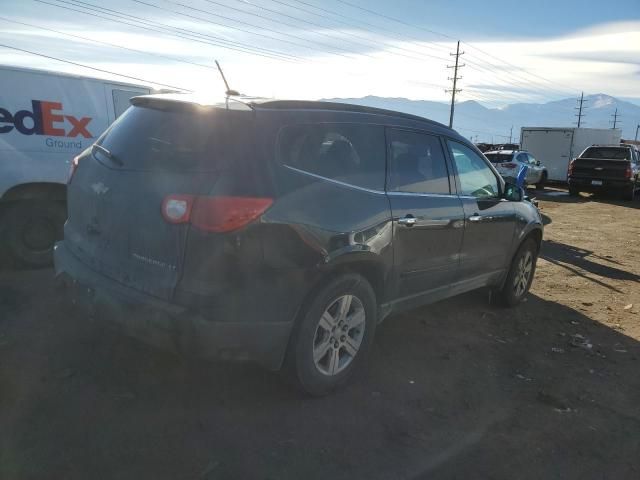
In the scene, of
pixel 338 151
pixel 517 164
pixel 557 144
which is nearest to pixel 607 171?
pixel 517 164

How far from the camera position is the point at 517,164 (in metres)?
19.5

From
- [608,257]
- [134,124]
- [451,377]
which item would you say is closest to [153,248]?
[134,124]

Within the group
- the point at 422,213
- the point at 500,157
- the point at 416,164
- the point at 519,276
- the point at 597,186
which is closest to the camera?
the point at 422,213

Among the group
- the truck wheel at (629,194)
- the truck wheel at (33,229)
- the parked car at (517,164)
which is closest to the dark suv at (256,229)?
the truck wheel at (33,229)

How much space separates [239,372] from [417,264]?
59.2 inches

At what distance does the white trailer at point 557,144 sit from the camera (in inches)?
932

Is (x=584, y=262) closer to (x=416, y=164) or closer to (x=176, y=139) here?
(x=416, y=164)

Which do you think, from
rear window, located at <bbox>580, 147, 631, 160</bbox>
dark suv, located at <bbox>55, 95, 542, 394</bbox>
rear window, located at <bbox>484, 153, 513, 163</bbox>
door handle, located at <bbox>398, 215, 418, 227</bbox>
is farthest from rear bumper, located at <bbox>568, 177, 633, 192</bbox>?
door handle, located at <bbox>398, 215, 418, 227</bbox>

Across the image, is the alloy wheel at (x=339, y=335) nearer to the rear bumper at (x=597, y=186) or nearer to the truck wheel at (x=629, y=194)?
the rear bumper at (x=597, y=186)

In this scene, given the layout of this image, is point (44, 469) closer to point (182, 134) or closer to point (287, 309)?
point (287, 309)

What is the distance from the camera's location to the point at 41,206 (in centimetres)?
521

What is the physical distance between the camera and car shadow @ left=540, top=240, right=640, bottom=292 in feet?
23.5

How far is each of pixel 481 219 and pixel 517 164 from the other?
16.7m

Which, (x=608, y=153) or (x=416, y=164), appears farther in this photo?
(x=608, y=153)
